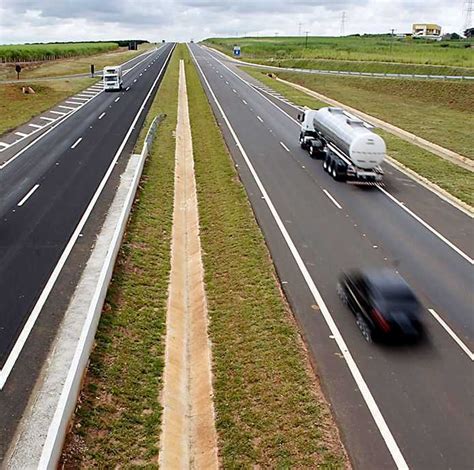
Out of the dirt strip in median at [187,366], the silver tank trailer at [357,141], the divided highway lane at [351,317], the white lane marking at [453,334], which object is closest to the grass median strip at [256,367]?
the dirt strip in median at [187,366]

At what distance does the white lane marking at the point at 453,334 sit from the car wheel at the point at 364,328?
2428 millimetres

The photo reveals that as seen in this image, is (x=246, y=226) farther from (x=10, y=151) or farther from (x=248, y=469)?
(x=10, y=151)

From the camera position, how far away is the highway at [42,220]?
1265 cm

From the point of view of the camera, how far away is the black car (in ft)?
44.2

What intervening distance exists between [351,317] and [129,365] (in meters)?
6.45

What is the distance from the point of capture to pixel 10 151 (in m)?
33.4

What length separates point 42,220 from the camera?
2128 centimetres

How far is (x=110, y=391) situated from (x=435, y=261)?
12.7 meters

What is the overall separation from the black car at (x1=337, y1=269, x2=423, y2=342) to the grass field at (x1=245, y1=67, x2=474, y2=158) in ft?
81.8

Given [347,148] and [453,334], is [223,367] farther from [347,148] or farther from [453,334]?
[347,148]

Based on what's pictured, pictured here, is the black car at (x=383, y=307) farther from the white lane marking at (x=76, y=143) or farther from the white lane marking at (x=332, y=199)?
the white lane marking at (x=76, y=143)

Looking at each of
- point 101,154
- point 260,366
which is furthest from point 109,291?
point 101,154

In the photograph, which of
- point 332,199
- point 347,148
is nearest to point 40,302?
point 332,199

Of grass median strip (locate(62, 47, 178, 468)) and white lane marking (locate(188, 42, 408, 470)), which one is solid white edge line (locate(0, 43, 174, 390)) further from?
white lane marking (locate(188, 42, 408, 470))
